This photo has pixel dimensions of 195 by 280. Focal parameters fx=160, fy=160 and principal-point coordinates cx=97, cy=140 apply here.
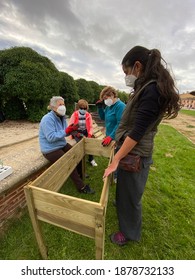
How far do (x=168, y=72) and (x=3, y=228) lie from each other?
110 inches

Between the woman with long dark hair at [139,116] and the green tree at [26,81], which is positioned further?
the green tree at [26,81]

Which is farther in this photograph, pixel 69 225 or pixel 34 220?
pixel 34 220

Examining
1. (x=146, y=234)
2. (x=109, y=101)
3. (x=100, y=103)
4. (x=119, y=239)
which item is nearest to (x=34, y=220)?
(x=119, y=239)

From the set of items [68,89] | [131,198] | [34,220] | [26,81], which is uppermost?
[26,81]

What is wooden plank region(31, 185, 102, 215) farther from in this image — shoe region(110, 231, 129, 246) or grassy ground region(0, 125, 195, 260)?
shoe region(110, 231, 129, 246)

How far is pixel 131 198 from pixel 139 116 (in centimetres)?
101

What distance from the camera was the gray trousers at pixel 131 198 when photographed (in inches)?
70.2

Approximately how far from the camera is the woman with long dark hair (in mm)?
1347

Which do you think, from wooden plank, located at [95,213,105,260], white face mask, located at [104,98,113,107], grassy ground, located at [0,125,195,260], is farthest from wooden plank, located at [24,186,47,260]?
white face mask, located at [104,98,113,107]

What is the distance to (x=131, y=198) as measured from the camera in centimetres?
186

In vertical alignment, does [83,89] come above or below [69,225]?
above

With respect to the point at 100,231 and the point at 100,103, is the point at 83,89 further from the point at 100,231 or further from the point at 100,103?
the point at 100,231

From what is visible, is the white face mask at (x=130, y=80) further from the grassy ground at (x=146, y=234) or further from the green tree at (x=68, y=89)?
the green tree at (x=68, y=89)

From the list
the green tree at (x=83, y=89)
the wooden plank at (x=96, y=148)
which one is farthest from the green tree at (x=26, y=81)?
the wooden plank at (x=96, y=148)
